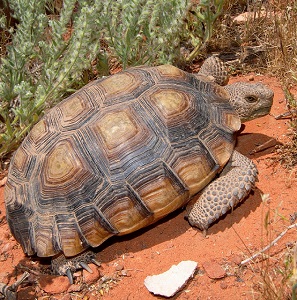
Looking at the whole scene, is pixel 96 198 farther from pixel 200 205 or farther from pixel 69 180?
pixel 200 205

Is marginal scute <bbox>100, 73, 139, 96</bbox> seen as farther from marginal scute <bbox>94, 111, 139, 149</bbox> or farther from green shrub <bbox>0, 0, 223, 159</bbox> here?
green shrub <bbox>0, 0, 223, 159</bbox>

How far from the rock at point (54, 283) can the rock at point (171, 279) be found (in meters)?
0.58

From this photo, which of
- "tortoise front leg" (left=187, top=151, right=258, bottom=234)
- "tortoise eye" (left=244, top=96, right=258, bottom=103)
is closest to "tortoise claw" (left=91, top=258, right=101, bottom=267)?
"tortoise front leg" (left=187, top=151, right=258, bottom=234)

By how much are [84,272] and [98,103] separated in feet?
3.96

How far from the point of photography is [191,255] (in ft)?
Answer: 10.3

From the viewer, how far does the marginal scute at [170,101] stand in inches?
132

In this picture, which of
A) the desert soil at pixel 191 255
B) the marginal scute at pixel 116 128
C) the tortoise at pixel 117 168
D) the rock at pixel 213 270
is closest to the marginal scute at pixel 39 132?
the tortoise at pixel 117 168

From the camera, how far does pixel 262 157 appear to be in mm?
3811

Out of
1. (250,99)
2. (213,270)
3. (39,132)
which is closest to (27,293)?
(39,132)

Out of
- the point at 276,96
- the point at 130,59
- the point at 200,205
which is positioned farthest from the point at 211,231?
the point at 130,59

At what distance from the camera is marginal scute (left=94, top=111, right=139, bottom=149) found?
322 centimetres

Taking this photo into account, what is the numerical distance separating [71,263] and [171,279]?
0.76 metres

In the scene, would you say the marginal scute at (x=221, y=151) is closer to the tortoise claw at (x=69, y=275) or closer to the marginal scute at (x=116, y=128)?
the marginal scute at (x=116, y=128)

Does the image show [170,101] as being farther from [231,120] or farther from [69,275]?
[69,275]
